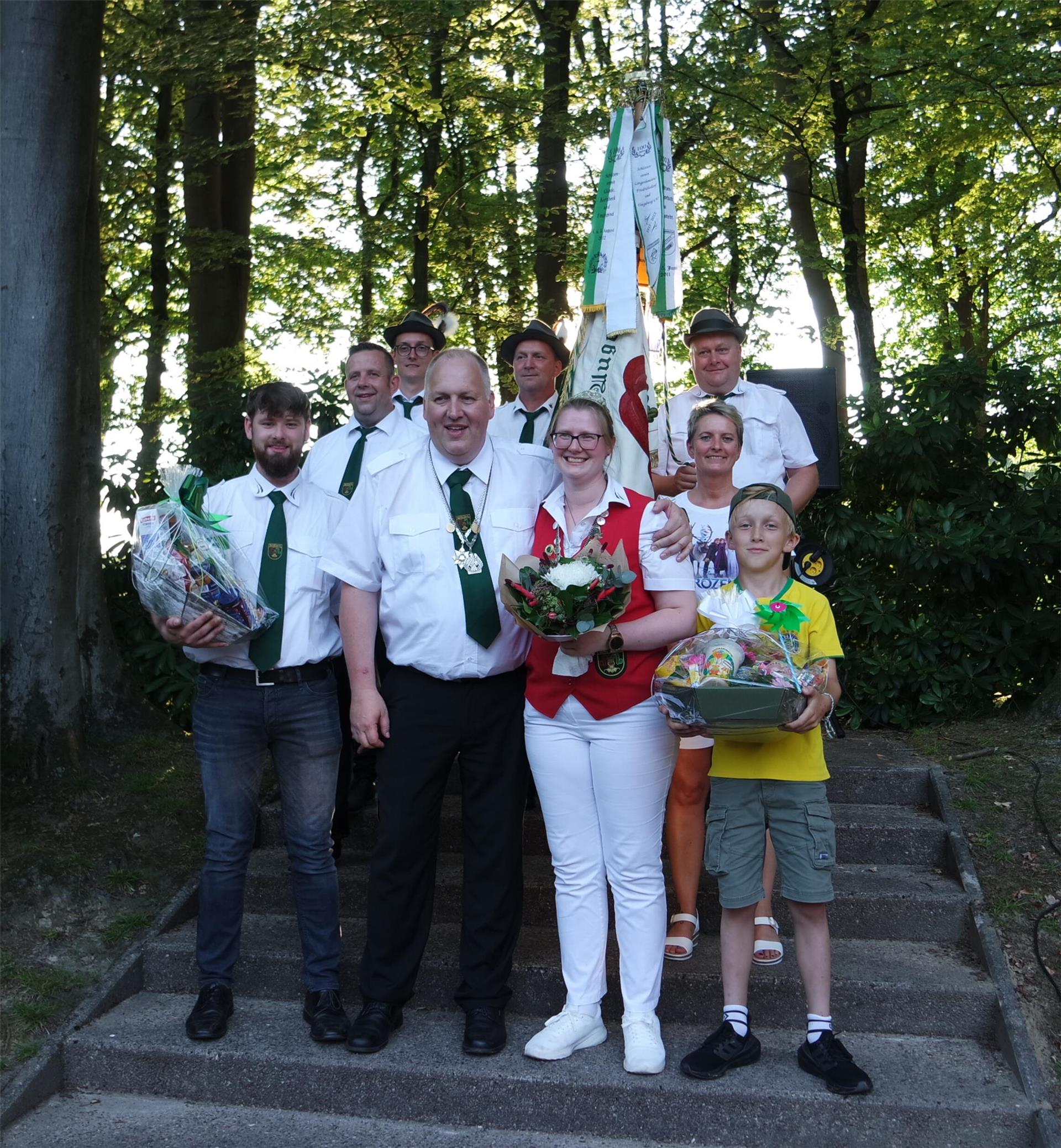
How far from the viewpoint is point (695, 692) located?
3342 mm

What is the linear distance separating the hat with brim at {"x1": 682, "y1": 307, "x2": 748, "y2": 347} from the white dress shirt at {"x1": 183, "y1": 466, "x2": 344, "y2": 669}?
1.68 meters

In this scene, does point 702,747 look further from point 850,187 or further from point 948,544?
point 850,187

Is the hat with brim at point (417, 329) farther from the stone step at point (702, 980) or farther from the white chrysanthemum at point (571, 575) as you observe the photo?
the stone step at point (702, 980)

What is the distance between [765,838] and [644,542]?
3.30 ft

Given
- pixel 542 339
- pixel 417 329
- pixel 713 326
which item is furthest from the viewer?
pixel 417 329

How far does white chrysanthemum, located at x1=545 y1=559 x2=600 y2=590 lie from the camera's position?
334 cm

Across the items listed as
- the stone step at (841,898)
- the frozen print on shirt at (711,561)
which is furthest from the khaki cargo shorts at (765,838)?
the stone step at (841,898)

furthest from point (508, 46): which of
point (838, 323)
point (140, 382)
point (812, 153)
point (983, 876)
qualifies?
point (983, 876)

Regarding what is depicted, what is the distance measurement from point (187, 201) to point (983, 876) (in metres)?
10.5

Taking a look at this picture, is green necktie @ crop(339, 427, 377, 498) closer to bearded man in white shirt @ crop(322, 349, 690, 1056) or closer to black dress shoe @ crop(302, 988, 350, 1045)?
bearded man in white shirt @ crop(322, 349, 690, 1056)

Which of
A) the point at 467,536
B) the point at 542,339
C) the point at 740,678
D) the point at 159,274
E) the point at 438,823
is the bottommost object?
the point at 438,823

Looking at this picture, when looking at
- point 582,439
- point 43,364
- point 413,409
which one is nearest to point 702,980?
point 582,439

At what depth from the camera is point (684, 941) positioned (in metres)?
4.25

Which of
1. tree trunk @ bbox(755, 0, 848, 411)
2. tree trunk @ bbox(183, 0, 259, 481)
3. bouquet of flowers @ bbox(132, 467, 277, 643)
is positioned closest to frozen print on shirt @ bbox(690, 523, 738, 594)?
bouquet of flowers @ bbox(132, 467, 277, 643)
